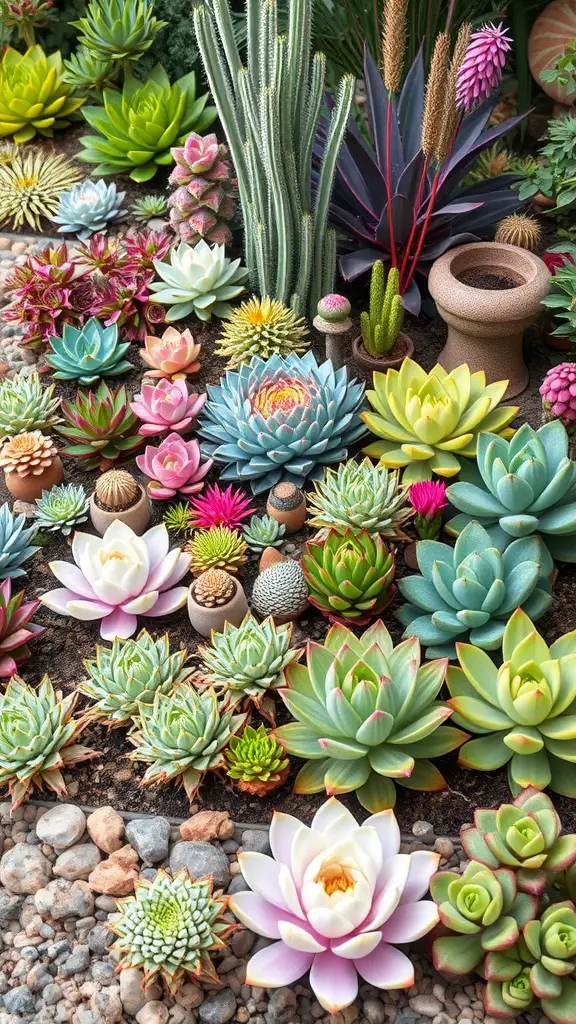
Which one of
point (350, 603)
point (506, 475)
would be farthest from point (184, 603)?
point (506, 475)

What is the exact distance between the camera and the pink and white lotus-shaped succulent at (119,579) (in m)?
2.81

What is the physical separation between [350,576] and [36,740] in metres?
0.92

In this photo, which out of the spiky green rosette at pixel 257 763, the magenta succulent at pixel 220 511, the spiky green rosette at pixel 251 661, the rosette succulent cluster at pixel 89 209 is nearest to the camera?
the spiky green rosette at pixel 257 763

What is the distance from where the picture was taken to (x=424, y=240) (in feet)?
12.5

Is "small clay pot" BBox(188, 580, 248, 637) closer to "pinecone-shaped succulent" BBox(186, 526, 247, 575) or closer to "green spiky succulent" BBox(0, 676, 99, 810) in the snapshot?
"pinecone-shaped succulent" BBox(186, 526, 247, 575)

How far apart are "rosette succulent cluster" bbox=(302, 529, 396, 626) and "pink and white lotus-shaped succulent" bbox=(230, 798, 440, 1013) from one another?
61cm

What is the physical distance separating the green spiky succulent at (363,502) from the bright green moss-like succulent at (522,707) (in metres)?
0.53

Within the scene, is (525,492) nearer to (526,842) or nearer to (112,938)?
(526,842)

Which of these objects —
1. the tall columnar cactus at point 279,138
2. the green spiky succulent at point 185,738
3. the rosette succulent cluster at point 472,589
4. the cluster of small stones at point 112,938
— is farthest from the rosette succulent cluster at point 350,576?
the tall columnar cactus at point 279,138

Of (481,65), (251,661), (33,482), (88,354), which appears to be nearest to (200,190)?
(88,354)

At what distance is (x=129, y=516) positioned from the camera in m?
3.08

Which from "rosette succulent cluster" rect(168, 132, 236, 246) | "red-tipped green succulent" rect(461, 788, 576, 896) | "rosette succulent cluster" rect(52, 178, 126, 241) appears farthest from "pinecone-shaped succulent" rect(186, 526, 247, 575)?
"rosette succulent cluster" rect(52, 178, 126, 241)

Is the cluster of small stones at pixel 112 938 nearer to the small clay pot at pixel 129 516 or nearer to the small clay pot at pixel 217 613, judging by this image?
the small clay pot at pixel 217 613

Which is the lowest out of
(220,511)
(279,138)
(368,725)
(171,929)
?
(171,929)
